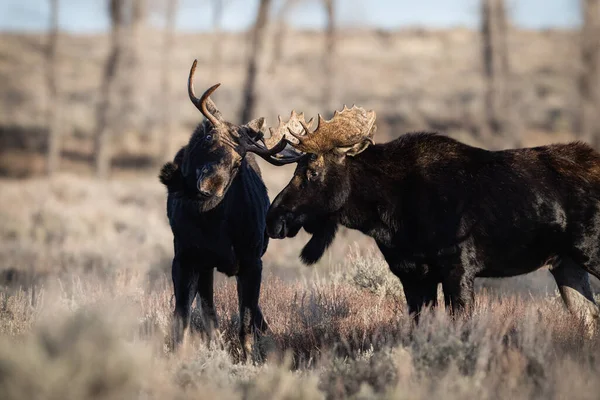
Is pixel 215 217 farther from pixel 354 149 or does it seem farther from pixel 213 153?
pixel 354 149

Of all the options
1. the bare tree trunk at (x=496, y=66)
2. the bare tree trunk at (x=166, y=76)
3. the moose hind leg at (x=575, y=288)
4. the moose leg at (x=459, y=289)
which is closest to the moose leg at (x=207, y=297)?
the moose leg at (x=459, y=289)

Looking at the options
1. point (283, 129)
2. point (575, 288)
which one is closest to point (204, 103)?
point (283, 129)

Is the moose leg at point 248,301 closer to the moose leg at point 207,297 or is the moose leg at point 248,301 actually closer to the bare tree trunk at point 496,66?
the moose leg at point 207,297

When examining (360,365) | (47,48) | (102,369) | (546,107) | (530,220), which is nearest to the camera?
(102,369)

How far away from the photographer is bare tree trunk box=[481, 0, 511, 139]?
21.7 metres

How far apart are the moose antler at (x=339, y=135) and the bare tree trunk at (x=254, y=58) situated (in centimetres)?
1205

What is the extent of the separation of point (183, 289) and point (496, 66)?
18012 mm

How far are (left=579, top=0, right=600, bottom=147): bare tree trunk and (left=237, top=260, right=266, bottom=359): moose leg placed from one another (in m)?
20.9

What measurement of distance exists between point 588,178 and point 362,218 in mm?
1994

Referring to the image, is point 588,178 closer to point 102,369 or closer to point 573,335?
point 573,335

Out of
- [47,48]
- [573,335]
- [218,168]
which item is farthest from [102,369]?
[47,48]

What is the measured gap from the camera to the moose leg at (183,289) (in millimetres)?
6051

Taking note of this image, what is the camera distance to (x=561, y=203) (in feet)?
20.0

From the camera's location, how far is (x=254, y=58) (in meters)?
18.3
